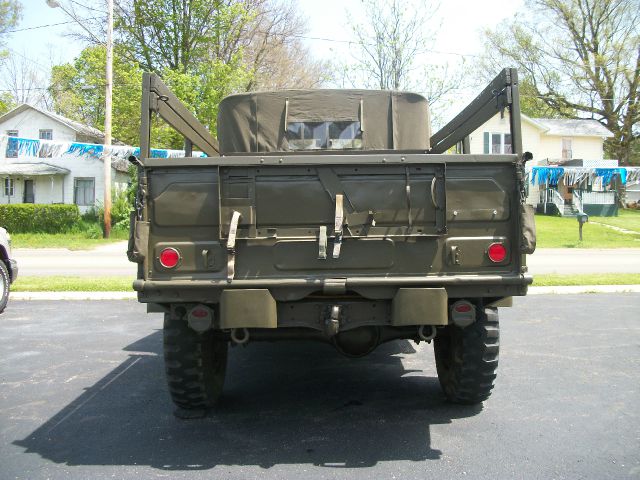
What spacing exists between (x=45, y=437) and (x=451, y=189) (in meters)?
3.27

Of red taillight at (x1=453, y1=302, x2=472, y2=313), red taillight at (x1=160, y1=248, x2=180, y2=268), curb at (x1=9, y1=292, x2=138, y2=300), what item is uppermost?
red taillight at (x1=160, y1=248, x2=180, y2=268)

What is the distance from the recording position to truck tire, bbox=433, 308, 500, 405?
14.1ft

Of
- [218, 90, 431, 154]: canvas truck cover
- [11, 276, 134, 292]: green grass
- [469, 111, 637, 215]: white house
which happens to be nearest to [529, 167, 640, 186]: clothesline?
[469, 111, 637, 215]: white house

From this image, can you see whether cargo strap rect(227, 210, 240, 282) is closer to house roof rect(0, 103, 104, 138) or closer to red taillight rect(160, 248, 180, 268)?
red taillight rect(160, 248, 180, 268)

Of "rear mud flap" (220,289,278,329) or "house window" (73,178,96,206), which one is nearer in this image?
"rear mud flap" (220,289,278,329)

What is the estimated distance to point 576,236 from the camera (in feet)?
83.9

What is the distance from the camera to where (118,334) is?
760 cm

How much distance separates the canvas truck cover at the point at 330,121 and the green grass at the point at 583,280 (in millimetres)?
6435

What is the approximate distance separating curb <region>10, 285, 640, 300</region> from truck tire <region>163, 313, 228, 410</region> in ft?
20.0

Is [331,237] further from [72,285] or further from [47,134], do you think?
[47,134]

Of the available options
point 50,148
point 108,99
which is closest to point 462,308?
point 108,99

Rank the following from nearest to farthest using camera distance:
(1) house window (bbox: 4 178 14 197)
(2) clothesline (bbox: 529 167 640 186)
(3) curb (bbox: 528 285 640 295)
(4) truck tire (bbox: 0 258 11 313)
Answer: (4) truck tire (bbox: 0 258 11 313) → (3) curb (bbox: 528 285 640 295) → (1) house window (bbox: 4 178 14 197) → (2) clothesline (bbox: 529 167 640 186)

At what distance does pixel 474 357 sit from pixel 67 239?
76.2 ft

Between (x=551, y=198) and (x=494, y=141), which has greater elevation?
(x=494, y=141)
